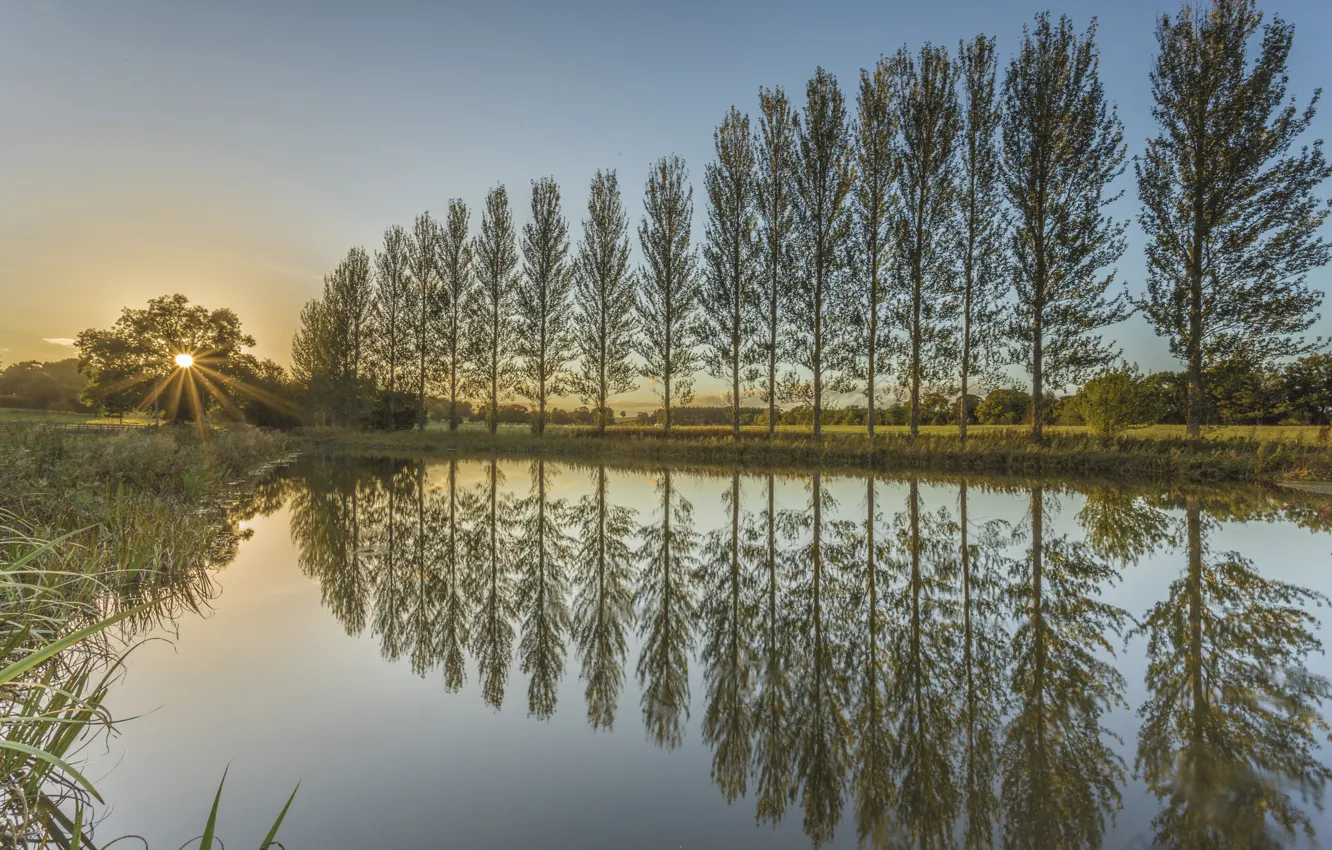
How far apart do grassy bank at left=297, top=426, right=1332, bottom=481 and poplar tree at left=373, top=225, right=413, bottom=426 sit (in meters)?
12.2

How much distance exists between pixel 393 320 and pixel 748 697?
106 feet

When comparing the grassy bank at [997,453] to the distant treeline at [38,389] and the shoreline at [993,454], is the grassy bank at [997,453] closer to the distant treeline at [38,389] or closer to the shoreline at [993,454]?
the shoreline at [993,454]

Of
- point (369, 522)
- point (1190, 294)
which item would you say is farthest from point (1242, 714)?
point (1190, 294)

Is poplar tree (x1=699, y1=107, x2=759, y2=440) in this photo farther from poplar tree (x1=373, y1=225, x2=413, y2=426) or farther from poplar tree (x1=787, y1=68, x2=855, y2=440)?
poplar tree (x1=373, y1=225, x2=413, y2=426)

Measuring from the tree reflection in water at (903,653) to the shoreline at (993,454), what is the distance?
5.05m

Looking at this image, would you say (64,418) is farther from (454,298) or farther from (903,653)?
(903,653)

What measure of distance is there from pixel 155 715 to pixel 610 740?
6.61 feet

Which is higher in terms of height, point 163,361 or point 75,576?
point 163,361

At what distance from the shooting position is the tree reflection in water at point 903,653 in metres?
2.10

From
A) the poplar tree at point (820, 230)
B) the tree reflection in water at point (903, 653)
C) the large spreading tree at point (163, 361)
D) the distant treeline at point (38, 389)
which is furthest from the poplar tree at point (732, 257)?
the distant treeline at point (38, 389)

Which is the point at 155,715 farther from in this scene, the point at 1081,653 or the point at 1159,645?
the point at 1159,645

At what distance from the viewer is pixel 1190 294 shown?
46.8 feet

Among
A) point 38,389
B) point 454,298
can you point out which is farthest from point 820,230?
point 38,389

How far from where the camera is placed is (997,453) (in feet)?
46.1
